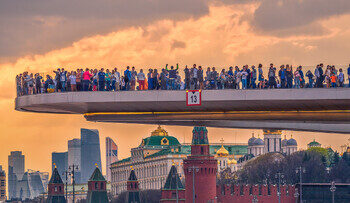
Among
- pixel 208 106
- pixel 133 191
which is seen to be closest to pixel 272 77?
pixel 208 106

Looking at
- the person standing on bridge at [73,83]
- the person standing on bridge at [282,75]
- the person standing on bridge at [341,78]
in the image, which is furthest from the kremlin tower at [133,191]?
the person standing on bridge at [341,78]

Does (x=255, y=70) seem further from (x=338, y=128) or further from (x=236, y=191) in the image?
(x=236, y=191)

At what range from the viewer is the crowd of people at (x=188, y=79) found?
58.8 metres

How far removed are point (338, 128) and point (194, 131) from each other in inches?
3579

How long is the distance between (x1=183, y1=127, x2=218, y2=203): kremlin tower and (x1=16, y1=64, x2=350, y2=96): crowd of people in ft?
301

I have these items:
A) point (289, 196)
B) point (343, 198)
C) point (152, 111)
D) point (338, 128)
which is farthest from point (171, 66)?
point (289, 196)

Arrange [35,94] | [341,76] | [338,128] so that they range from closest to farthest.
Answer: [341,76]
[35,94]
[338,128]

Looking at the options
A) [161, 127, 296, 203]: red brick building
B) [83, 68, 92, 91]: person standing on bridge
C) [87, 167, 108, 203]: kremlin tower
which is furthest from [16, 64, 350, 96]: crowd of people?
[87, 167, 108, 203]: kremlin tower

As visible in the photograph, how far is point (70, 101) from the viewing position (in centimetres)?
6078

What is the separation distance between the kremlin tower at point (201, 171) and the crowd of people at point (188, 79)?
91884mm

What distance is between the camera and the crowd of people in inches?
2315

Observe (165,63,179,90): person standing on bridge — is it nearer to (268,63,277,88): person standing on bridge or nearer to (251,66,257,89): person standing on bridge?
(251,66,257,89): person standing on bridge

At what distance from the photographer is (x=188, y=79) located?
6053 cm

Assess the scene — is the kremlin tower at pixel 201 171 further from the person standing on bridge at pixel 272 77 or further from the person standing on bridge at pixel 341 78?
the person standing on bridge at pixel 341 78
